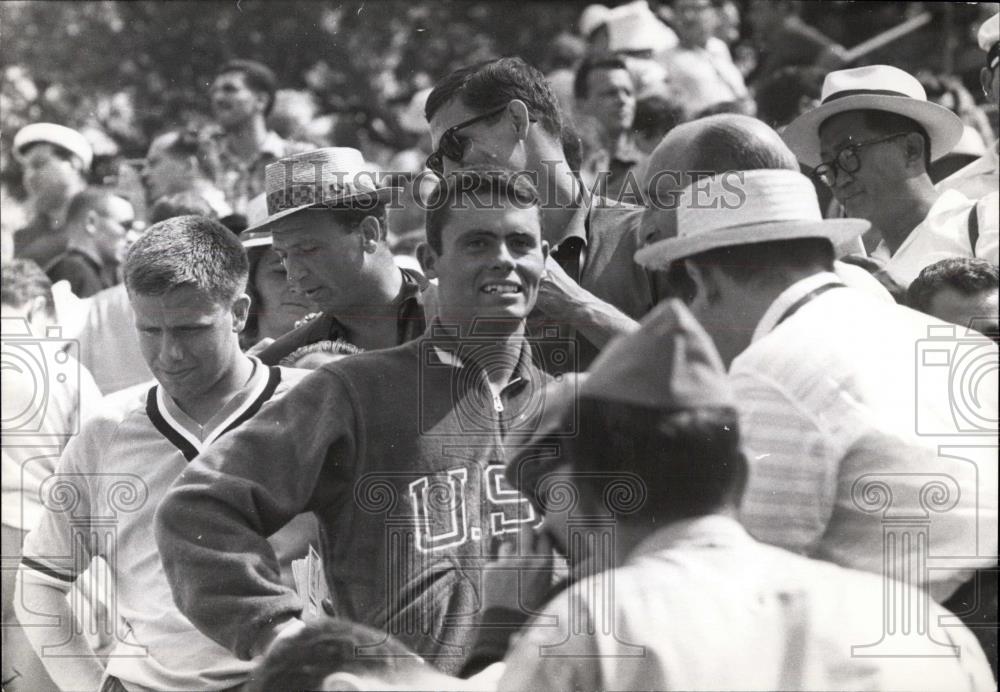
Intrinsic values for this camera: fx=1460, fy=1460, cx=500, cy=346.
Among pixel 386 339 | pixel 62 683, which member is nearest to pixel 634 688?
pixel 386 339

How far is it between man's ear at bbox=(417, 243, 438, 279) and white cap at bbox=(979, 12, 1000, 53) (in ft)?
6.21

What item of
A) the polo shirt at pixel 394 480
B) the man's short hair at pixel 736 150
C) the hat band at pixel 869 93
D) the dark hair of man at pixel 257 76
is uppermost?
the dark hair of man at pixel 257 76

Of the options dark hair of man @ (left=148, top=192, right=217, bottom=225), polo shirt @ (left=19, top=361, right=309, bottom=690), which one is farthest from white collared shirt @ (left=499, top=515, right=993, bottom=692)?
dark hair of man @ (left=148, top=192, right=217, bottom=225)

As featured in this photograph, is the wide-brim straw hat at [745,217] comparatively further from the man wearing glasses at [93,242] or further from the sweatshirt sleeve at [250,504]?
the man wearing glasses at [93,242]

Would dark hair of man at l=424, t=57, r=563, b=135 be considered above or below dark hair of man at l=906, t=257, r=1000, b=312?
above

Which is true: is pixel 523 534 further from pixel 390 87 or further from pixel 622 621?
pixel 390 87

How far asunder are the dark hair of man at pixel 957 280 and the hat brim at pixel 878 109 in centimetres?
49

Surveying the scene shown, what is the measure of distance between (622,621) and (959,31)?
4.71 m

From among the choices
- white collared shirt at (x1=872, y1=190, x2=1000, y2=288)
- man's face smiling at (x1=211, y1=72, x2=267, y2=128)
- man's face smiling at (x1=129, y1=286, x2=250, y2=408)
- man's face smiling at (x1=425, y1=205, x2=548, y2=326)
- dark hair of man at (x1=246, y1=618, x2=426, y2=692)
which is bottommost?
dark hair of man at (x1=246, y1=618, x2=426, y2=692)

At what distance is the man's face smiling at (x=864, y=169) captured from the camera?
156 inches

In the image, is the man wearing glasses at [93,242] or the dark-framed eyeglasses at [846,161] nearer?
the dark-framed eyeglasses at [846,161]

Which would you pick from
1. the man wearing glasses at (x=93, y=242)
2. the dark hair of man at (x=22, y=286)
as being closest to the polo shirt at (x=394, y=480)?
the dark hair of man at (x=22, y=286)

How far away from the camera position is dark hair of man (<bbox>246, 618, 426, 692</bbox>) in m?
3.20

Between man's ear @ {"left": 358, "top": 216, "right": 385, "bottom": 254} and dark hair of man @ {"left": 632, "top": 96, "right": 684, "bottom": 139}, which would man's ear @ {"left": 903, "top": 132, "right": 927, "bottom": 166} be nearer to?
dark hair of man @ {"left": 632, "top": 96, "right": 684, "bottom": 139}
